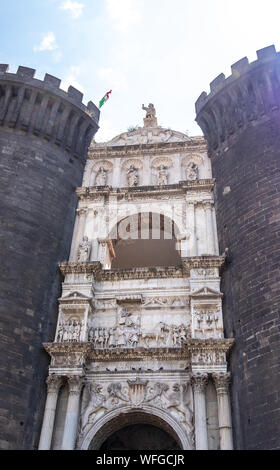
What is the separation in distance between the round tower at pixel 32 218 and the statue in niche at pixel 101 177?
0.56 metres

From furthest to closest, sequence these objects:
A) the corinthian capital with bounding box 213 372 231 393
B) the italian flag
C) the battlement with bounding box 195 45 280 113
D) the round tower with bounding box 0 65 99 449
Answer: the italian flag < the battlement with bounding box 195 45 280 113 < the round tower with bounding box 0 65 99 449 < the corinthian capital with bounding box 213 372 231 393

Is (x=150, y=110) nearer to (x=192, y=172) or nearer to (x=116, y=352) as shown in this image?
(x=192, y=172)

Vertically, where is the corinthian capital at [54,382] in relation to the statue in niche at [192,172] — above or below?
below

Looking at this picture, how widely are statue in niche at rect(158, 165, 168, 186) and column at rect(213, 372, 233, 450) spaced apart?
6.66 metres

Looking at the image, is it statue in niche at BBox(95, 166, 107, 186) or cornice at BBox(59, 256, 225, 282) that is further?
statue in niche at BBox(95, 166, 107, 186)

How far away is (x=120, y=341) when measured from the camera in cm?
1286

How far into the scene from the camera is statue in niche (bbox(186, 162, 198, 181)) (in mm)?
16237

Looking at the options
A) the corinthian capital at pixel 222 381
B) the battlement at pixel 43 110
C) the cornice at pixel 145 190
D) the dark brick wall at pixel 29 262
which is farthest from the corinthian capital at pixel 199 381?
the battlement at pixel 43 110

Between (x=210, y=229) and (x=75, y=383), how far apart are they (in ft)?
18.3

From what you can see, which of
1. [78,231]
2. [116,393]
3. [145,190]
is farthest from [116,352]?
[145,190]

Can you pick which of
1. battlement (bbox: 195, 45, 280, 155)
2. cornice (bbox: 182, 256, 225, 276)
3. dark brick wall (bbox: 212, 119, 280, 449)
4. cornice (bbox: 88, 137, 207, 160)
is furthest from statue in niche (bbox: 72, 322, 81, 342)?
battlement (bbox: 195, 45, 280, 155)

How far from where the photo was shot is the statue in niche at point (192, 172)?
16237mm

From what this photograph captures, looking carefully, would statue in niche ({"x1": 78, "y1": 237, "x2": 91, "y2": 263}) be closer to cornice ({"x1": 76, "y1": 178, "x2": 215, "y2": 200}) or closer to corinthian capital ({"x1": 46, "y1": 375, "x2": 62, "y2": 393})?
cornice ({"x1": 76, "y1": 178, "x2": 215, "y2": 200})

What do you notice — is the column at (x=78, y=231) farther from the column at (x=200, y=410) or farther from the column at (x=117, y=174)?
the column at (x=200, y=410)
